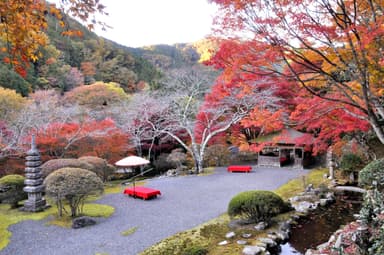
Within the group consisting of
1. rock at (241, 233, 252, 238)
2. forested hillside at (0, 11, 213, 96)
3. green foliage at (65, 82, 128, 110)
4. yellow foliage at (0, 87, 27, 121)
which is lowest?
rock at (241, 233, 252, 238)

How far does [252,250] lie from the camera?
17.7 feet

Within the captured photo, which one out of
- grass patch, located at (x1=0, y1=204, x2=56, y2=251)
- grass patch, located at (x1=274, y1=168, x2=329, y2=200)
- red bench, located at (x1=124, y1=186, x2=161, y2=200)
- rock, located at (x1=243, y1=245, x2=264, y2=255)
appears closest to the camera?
rock, located at (x1=243, y1=245, x2=264, y2=255)

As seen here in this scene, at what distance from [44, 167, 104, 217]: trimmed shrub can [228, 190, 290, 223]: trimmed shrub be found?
384cm

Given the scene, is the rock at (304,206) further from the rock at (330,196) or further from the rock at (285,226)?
the rock at (285,226)

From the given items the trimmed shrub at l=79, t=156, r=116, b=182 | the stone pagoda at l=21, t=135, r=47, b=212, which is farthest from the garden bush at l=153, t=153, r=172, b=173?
the stone pagoda at l=21, t=135, r=47, b=212

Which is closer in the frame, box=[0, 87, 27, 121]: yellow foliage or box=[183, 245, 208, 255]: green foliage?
box=[183, 245, 208, 255]: green foliage

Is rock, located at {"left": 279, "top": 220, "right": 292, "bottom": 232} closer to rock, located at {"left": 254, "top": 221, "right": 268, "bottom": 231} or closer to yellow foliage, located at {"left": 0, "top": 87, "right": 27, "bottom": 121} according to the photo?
rock, located at {"left": 254, "top": 221, "right": 268, "bottom": 231}

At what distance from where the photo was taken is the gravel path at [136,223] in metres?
6.10

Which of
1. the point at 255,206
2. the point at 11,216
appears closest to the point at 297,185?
the point at 255,206

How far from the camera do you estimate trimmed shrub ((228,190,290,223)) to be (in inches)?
265

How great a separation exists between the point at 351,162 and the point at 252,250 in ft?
25.3

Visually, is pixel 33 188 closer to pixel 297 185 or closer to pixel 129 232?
pixel 129 232

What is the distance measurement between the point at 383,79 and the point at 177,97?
509 inches

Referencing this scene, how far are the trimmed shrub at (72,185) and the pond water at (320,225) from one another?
5.13 m
